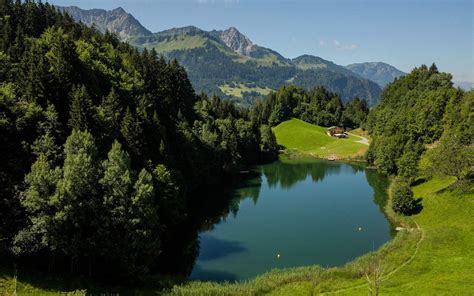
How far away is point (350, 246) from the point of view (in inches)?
2505

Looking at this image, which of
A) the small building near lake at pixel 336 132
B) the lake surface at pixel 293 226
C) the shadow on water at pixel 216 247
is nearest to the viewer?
the lake surface at pixel 293 226

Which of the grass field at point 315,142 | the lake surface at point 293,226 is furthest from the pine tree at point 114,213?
the grass field at point 315,142

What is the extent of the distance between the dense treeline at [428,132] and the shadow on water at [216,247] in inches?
1758

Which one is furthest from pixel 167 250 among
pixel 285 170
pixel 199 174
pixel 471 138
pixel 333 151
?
pixel 333 151

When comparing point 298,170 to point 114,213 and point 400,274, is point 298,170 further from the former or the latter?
point 114,213

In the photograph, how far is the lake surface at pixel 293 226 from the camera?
5744 cm

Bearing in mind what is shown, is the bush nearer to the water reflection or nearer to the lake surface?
Result: the lake surface

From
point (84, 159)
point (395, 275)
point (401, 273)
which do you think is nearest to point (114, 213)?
point (84, 159)

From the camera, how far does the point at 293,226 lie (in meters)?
74.3

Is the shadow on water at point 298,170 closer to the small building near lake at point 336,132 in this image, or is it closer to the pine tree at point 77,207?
the small building near lake at point 336,132

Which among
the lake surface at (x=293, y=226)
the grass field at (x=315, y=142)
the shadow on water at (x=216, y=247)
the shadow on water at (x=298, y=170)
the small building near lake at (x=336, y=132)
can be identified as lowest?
the shadow on water at (x=216, y=247)

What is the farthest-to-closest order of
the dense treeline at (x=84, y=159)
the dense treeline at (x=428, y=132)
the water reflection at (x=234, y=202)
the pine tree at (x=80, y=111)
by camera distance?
the dense treeline at (x=428, y=132) → the water reflection at (x=234, y=202) → the pine tree at (x=80, y=111) → the dense treeline at (x=84, y=159)

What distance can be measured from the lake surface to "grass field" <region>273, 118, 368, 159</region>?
110ft

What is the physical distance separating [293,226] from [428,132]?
66.9 metres
